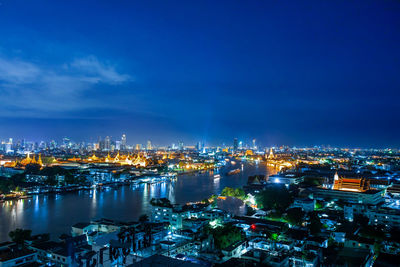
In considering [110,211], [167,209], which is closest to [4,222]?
[110,211]

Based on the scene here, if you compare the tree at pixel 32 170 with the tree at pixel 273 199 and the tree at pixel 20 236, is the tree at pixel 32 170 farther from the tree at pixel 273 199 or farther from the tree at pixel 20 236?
the tree at pixel 273 199

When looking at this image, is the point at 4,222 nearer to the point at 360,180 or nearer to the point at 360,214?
the point at 360,214

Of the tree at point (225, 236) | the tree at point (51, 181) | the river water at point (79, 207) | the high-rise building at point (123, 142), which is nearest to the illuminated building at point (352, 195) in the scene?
the river water at point (79, 207)

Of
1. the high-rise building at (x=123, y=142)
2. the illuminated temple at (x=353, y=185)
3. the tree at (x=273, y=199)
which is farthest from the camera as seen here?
the high-rise building at (x=123, y=142)

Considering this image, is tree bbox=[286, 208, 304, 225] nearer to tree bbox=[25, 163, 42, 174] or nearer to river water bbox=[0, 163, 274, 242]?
river water bbox=[0, 163, 274, 242]

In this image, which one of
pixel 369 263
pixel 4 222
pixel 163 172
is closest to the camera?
pixel 369 263

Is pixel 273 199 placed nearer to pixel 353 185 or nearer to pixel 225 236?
pixel 353 185

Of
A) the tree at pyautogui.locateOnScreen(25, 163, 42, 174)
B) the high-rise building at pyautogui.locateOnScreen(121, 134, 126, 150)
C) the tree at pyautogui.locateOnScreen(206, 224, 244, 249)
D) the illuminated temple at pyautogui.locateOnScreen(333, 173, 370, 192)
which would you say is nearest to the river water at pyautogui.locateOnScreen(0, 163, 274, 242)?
the tree at pyautogui.locateOnScreen(206, 224, 244, 249)

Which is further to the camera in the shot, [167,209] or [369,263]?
[167,209]

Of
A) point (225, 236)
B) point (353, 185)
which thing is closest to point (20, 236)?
point (225, 236)
